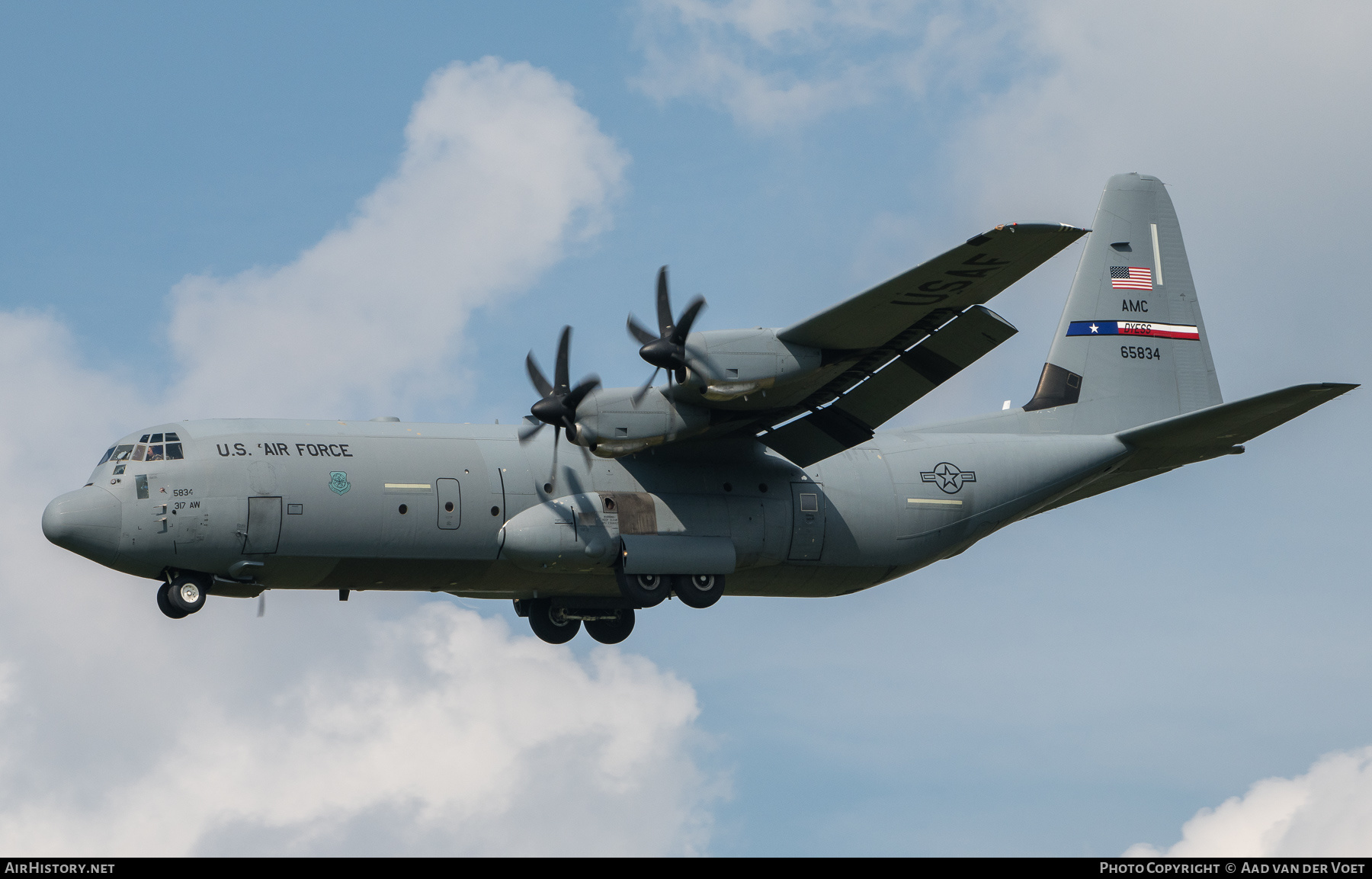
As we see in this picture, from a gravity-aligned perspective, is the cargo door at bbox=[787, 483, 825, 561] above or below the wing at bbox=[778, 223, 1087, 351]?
below

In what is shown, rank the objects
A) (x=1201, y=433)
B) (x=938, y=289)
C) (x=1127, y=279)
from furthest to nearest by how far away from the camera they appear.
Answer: (x=1127, y=279) < (x=1201, y=433) < (x=938, y=289)

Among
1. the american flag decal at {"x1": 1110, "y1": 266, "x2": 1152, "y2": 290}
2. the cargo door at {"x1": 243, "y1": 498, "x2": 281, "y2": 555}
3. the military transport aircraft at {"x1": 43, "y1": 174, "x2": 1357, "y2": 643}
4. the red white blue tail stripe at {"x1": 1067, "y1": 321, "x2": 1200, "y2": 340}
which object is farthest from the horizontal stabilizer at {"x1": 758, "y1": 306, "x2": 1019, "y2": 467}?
the cargo door at {"x1": 243, "y1": 498, "x2": 281, "y2": 555}

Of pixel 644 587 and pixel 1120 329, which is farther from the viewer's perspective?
pixel 1120 329

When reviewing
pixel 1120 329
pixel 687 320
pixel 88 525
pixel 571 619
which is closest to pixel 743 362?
pixel 687 320

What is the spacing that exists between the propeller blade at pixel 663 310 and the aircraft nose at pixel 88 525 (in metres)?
7.90

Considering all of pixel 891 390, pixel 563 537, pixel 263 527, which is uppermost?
pixel 891 390

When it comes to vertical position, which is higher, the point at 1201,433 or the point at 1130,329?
the point at 1130,329

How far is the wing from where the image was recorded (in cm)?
1912

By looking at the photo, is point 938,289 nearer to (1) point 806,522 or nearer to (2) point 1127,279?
(1) point 806,522

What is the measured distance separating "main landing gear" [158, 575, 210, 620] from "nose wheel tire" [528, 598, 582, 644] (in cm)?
594

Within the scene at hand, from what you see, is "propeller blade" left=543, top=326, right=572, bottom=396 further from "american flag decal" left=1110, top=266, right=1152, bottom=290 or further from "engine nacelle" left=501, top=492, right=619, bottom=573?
"american flag decal" left=1110, top=266, right=1152, bottom=290

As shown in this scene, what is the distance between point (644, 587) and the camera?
22.5m

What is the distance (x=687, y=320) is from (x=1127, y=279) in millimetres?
11023
